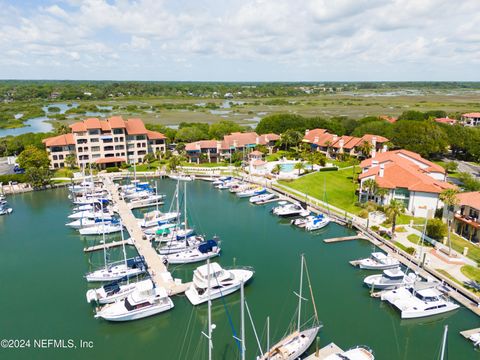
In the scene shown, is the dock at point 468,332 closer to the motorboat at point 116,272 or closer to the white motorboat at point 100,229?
the motorboat at point 116,272

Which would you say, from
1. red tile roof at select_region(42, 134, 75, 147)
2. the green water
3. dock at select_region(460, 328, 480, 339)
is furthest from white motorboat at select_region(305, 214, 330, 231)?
red tile roof at select_region(42, 134, 75, 147)

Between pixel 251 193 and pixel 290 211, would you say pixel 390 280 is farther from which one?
pixel 251 193

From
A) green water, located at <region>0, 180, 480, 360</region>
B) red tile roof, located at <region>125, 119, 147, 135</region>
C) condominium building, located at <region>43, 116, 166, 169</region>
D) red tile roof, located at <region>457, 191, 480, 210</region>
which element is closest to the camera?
green water, located at <region>0, 180, 480, 360</region>

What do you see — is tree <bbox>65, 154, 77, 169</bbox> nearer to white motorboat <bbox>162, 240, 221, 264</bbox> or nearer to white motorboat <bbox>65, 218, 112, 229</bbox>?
white motorboat <bbox>65, 218, 112, 229</bbox>

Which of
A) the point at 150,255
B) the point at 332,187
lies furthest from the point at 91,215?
the point at 332,187

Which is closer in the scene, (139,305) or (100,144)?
(139,305)

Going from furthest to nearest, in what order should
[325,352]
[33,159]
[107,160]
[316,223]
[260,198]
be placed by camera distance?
A: [107,160] → [33,159] → [260,198] → [316,223] → [325,352]

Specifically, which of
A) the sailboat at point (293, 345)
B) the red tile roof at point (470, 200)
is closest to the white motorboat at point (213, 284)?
the sailboat at point (293, 345)
